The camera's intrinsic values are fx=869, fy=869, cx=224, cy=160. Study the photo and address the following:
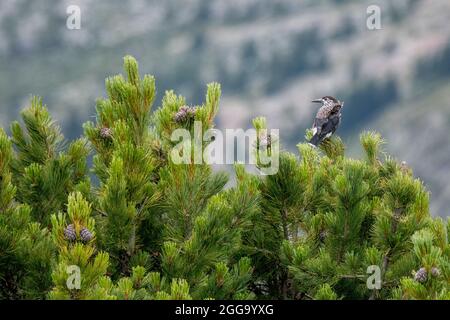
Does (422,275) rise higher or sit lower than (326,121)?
lower

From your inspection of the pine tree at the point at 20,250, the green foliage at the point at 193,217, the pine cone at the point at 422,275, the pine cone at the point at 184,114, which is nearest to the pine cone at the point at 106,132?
the green foliage at the point at 193,217

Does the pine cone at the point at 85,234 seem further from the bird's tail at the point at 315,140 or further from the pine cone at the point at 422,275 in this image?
the bird's tail at the point at 315,140

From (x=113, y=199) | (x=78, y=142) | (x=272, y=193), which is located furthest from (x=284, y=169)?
(x=78, y=142)

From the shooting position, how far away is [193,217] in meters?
7.45

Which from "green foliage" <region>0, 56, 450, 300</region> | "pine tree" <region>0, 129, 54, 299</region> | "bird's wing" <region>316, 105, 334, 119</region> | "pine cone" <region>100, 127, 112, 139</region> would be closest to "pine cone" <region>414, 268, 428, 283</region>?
"green foliage" <region>0, 56, 450, 300</region>

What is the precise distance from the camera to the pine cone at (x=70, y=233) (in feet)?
20.5

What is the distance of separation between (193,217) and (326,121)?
4981 mm

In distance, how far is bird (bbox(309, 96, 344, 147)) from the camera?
1036 cm

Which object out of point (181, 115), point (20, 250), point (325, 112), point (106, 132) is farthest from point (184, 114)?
point (325, 112)

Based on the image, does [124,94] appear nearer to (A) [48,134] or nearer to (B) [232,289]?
(A) [48,134]

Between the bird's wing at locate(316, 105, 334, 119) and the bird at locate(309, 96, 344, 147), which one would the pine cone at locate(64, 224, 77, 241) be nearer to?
the bird at locate(309, 96, 344, 147)

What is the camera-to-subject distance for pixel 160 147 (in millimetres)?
8211

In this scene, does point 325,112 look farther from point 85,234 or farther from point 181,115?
point 85,234
